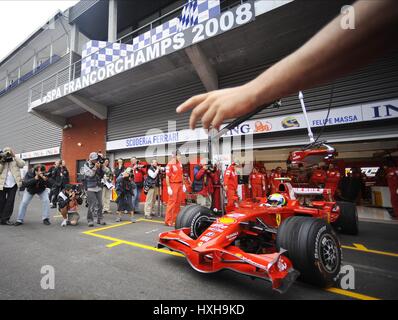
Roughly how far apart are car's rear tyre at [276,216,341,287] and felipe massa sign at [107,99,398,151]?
2.45 m

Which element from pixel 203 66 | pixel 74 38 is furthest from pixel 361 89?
pixel 74 38

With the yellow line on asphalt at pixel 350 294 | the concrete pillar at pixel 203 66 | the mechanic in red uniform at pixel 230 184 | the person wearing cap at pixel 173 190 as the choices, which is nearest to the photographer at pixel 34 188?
the person wearing cap at pixel 173 190

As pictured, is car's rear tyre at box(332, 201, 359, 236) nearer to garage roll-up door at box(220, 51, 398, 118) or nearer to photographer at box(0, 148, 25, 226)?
garage roll-up door at box(220, 51, 398, 118)

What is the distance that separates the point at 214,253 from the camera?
6.78ft

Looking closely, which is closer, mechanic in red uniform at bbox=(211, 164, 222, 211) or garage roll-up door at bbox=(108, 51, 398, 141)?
garage roll-up door at bbox=(108, 51, 398, 141)

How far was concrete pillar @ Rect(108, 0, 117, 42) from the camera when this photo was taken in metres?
9.60

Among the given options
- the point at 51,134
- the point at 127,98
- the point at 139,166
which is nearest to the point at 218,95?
the point at 139,166

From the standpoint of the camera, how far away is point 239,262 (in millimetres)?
1928

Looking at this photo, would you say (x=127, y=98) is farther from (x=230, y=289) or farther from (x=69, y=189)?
(x=230, y=289)

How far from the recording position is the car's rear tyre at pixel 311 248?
2.00m

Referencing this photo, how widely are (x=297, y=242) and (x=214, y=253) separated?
0.79 metres

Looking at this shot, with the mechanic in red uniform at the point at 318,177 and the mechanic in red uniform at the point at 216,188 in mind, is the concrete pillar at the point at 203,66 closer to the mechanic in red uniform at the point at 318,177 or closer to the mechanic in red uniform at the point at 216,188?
the mechanic in red uniform at the point at 216,188

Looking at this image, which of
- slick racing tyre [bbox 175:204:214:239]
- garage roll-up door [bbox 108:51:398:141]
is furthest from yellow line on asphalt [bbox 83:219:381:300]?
garage roll-up door [bbox 108:51:398:141]

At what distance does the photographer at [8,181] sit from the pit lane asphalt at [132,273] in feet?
4.81
